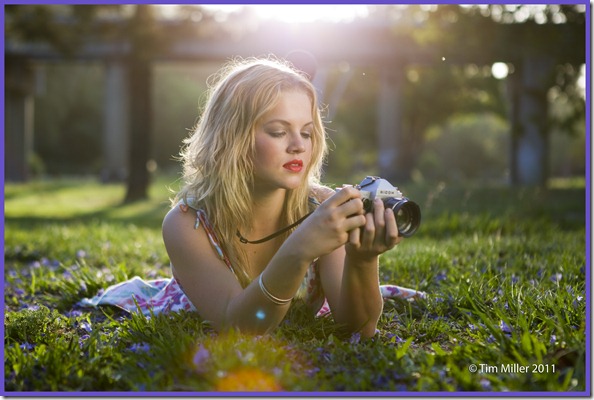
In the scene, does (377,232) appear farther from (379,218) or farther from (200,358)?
(200,358)

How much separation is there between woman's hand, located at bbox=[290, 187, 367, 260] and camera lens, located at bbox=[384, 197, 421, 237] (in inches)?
4.3

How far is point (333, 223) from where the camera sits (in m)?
2.25

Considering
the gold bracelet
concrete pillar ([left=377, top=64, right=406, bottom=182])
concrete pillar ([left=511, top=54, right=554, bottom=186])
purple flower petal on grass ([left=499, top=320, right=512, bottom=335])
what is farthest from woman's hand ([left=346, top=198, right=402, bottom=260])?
concrete pillar ([left=377, top=64, right=406, bottom=182])

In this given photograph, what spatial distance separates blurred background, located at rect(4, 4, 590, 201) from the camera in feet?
32.4

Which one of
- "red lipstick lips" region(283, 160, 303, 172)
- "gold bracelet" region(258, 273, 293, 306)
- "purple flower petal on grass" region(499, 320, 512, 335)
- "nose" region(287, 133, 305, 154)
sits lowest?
"purple flower petal on grass" region(499, 320, 512, 335)

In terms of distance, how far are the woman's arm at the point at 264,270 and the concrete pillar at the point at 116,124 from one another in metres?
15.6

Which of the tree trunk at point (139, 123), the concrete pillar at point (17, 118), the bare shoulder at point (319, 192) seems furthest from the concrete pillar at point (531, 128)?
the concrete pillar at point (17, 118)

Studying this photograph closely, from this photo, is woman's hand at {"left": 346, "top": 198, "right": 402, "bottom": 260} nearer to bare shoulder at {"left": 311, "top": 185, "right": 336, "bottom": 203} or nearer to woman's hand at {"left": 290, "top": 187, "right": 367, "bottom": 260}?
woman's hand at {"left": 290, "top": 187, "right": 367, "bottom": 260}

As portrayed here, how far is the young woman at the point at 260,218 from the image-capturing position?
236cm

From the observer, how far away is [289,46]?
44.7 ft

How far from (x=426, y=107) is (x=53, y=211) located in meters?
19.7

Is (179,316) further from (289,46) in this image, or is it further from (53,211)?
(289,46)

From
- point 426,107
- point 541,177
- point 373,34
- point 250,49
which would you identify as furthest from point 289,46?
point 426,107

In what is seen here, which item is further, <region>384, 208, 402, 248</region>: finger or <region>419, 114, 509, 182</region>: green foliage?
<region>419, 114, 509, 182</region>: green foliage
